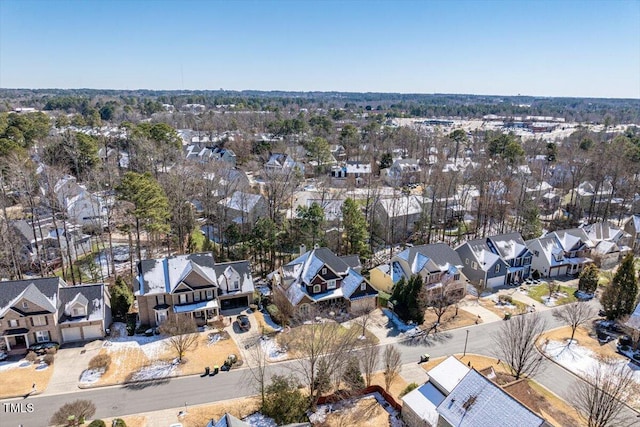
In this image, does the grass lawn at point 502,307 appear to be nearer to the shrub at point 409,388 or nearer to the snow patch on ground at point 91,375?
the shrub at point 409,388

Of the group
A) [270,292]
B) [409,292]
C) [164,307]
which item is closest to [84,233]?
[164,307]

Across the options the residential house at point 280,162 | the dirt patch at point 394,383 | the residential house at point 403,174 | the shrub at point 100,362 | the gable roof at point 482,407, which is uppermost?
the residential house at point 280,162

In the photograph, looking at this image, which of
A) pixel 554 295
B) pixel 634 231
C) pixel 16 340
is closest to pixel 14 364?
pixel 16 340

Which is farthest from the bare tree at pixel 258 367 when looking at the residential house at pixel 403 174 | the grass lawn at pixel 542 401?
the residential house at pixel 403 174

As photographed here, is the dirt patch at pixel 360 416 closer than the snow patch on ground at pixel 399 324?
Yes

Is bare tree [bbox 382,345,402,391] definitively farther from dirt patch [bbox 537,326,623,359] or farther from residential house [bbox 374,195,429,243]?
residential house [bbox 374,195,429,243]

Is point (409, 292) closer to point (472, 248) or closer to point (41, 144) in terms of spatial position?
point (472, 248)
